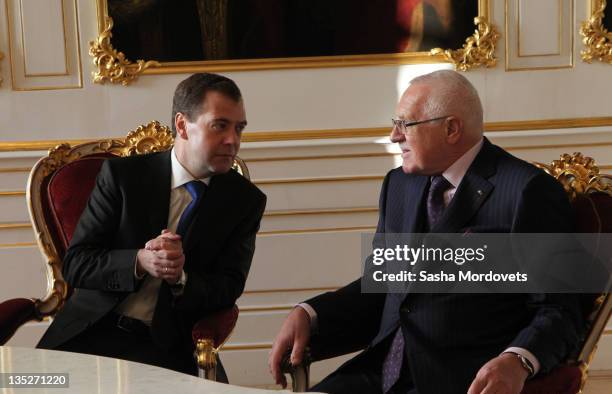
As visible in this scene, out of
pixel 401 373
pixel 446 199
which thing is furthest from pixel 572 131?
pixel 401 373

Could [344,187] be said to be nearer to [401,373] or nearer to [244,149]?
[244,149]

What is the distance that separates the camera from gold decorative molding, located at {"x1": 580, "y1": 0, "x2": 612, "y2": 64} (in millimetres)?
4016

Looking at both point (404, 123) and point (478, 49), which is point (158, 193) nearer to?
point (404, 123)

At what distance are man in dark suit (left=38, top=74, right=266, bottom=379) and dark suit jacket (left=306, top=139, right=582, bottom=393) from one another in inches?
16.8

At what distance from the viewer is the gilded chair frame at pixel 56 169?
2.81 m

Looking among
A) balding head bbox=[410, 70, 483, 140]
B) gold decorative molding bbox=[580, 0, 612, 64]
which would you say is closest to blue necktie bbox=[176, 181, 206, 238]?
balding head bbox=[410, 70, 483, 140]

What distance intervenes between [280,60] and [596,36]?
140cm

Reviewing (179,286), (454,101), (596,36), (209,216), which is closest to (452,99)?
(454,101)

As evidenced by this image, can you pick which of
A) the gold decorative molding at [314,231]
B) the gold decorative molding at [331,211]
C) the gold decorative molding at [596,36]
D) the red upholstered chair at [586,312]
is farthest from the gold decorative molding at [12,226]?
the gold decorative molding at [596,36]

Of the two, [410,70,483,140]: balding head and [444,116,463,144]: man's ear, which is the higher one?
[410,70,483,140]: balding head

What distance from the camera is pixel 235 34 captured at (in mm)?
3994

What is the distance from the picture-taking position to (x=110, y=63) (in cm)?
392

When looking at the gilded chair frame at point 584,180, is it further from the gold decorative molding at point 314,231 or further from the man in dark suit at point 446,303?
the gold decorative molding at point 314,231

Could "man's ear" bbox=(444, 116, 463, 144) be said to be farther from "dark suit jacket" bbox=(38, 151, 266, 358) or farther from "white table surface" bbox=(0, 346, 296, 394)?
"white table surface" bbox=(0, 346, 296, 394)
